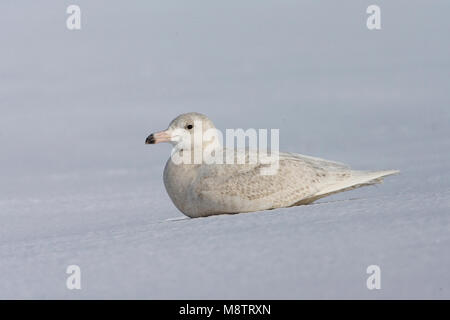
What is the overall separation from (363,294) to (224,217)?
2386mm

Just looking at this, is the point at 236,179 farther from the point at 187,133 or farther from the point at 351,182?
the point at 351,182

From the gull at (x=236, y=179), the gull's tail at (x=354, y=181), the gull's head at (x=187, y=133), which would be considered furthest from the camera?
the gull's head at (x=187, y=133)

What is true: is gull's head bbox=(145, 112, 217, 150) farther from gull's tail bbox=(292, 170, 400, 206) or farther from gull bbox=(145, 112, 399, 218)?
gull's tail bbox=(292, 170, 400, 206)

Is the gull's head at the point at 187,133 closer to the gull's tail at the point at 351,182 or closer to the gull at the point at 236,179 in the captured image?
the gull at the point at 236,179

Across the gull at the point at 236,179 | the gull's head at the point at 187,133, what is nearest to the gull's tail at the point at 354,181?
the gull at the point at 236,179

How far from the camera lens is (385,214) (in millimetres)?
6133

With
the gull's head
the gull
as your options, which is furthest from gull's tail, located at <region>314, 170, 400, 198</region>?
the gull's head

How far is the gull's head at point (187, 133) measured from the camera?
761 centimetres

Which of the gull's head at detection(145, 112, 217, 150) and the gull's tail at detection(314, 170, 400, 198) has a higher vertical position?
the gull's head at detection(145, 112, 217, 150)

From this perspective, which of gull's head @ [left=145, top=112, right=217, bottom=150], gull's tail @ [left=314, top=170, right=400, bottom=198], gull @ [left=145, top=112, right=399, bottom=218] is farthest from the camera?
gull's head @ [left=145, top=112, right=217, bottom=150]

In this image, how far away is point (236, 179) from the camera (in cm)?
725

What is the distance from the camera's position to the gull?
7.25m

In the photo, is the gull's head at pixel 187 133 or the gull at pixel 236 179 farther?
the gull's head at pixel 187 133

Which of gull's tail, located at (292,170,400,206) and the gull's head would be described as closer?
gull's tail, located at (292,170,400,206)
